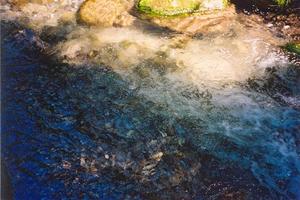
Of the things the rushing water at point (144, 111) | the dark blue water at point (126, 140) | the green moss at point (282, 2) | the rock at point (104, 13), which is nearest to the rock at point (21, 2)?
the rushing water at point (144, 111)

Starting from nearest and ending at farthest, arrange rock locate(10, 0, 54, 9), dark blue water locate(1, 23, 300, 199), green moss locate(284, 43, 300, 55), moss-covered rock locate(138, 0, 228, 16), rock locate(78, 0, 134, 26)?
dark blue water locate(1, 23, 300, 199) < green moss locate(284, 43, 300, 55) < rock locate(78, 0, 134, 26) < rock locate(10, 0, 54, 9) < moss-covered rock locate(138, 0, 228, 16)

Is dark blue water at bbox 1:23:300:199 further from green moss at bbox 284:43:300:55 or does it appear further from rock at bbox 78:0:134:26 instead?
rock at bbox 78:0:134:26

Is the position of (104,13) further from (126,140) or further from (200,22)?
(126,140)

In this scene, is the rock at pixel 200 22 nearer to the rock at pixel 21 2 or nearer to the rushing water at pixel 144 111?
the rushing water at pixel 144 111

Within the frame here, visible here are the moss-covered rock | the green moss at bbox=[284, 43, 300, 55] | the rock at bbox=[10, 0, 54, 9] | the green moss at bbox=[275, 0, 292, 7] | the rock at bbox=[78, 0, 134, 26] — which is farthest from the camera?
the green moss at bbox=[275, 0, 292, 7]

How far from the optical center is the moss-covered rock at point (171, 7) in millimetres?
7719

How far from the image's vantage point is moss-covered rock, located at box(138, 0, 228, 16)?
7719 mm

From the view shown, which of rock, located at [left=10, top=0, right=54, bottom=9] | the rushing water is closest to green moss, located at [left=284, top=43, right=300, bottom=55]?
the rushing water

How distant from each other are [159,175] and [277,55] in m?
3.79

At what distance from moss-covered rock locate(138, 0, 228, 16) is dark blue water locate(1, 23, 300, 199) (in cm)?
215

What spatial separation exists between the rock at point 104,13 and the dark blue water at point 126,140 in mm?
1440

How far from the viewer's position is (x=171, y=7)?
25.4 feet

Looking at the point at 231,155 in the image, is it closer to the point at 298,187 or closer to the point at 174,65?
the point at 298,187

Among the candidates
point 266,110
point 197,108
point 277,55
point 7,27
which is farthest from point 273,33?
point 7,27
